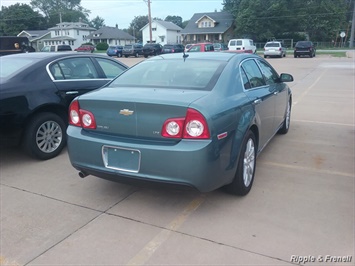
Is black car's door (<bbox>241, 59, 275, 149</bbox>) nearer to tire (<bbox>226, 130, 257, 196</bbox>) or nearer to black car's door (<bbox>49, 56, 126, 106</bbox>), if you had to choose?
Answer: tire (<bbox>226, 130, 257, 196</bbox>)

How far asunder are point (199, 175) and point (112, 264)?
1.02m

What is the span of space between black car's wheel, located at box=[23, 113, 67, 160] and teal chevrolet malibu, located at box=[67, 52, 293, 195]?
4.77 feet

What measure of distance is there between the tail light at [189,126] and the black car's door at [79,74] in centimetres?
278

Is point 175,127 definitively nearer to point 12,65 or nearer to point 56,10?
point 12,65

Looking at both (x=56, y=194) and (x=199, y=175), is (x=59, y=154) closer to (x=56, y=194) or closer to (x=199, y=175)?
(x=56, y=194)

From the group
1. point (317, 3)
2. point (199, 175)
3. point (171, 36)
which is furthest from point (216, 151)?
point (171, 36)

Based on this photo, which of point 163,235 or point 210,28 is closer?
point 163,235

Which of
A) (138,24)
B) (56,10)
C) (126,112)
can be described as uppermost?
(56,10)

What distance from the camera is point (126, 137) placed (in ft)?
10.6

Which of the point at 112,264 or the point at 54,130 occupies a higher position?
the point at 54,130

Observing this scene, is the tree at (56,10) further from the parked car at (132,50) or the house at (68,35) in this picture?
the parked car at (132,50)

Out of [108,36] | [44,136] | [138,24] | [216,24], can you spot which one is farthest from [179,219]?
[138,24]

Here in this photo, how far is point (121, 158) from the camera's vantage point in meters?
3.21

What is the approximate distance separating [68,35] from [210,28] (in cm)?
3715
